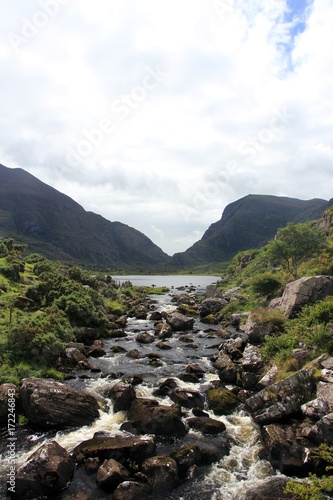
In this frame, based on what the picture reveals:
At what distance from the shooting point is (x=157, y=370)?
28.6 meters

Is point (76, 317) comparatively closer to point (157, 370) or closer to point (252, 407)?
point (157, 370)

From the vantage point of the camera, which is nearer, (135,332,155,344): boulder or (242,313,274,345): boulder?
(242,313,274,345): boulder

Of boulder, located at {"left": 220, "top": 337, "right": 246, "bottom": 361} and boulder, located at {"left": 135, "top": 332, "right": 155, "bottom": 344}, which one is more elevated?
boulder, located at {"left": 220, "top": 337, "right": 246, "bottom": 361}

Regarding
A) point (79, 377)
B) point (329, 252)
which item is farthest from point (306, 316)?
point (329, 252)

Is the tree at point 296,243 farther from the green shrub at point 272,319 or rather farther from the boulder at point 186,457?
the boulder at point 186,457

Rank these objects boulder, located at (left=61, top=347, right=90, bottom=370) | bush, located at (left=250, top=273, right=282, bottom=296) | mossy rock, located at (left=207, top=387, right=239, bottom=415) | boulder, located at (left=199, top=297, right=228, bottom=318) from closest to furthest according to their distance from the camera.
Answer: mossy rock, located at (left=207, top=387, right=239, bottom=415)
boulder, located at (left=61, top=347, right=90, bottom=370)
bush, located at (left=250, top=273, right=282, bottom=296)
boulder, located at (left=199, top=297, right=228, bottom=318)

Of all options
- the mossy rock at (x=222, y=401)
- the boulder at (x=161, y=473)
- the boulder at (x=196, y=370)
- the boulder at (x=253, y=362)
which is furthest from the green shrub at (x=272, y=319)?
the boulder at (x=161, y=473)

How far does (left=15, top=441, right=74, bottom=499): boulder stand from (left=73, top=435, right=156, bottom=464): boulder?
114cm

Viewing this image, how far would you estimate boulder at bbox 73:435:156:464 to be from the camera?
48.3 ft

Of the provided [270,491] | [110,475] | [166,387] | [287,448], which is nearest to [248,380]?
[166,387]

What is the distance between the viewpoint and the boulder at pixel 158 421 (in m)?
17.7

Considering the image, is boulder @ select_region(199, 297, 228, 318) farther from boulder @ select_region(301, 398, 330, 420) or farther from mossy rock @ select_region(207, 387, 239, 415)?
boulder @ select_region(301, 398, 330, 420)

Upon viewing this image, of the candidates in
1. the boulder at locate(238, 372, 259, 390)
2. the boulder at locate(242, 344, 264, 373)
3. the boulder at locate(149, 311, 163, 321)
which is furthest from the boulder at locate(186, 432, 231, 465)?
the boulder at locate(149, 311, 163, 321)

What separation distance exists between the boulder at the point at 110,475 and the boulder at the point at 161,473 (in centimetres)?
98
